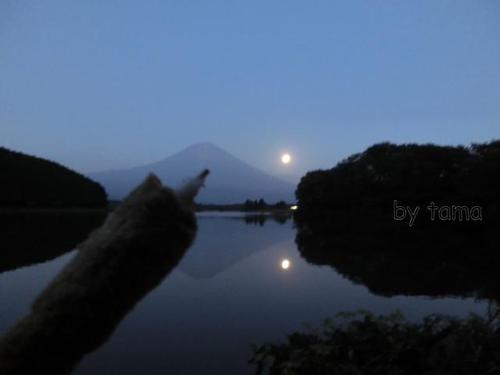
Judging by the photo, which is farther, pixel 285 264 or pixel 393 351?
pixel 285 264

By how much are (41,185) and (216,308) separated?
12488 cm

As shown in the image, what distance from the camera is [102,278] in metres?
1.10

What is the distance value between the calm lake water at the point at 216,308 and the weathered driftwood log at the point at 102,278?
18.0 ft

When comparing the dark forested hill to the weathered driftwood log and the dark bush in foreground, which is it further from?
the weathered driftwood log

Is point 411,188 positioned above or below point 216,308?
above

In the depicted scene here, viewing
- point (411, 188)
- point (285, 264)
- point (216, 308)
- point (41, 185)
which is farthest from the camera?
point (41, 185)

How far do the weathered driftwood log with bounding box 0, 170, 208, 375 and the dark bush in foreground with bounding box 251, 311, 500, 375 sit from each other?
221 inches

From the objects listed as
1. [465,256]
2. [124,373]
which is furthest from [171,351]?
[465,256]

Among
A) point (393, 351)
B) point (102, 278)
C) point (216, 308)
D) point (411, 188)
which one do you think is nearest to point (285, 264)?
point (216, 308)

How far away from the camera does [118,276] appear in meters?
1.10

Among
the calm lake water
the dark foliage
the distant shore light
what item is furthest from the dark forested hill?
the distant shore light

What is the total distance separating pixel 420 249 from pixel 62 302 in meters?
39.5

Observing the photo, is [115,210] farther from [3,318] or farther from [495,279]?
[495,279]

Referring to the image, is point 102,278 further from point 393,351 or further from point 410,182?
point 410,182
